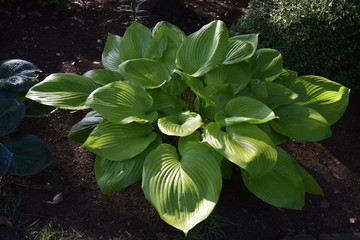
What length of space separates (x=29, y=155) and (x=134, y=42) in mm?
1066

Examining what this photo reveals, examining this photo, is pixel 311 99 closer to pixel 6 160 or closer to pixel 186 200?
pixel 186 200

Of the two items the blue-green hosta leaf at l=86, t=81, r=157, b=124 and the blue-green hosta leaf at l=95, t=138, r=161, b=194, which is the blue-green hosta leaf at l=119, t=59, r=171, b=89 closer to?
the blue-green hosta leaf at l=86, t=81, r=157, b=124

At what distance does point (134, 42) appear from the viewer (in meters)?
2.80

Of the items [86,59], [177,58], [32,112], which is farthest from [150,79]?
[86,59]

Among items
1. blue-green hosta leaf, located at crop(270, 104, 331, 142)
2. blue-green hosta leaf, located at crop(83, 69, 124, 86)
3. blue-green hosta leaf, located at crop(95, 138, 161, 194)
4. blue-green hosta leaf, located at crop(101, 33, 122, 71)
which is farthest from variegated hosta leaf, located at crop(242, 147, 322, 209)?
blue-green hosta leaf, located at crop(101, 33, 122, 71)

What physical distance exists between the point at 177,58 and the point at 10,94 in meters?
1.18

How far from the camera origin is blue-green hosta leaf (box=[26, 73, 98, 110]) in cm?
240

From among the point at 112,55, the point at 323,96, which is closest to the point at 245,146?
the point at 323,96

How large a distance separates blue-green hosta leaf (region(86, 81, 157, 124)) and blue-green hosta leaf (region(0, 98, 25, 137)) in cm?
55

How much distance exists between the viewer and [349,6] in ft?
10.4

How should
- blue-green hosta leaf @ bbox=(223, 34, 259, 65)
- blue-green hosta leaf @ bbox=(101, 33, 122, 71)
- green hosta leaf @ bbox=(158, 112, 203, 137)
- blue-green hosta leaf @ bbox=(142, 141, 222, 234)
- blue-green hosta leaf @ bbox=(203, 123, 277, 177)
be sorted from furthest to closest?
1. blue-green hosta leaf @ bbox=(101, 33, 122, 71)
2. blue-green hosta leaf @ bbox=(223, 34, 259, 65)
3. green hosta leaf @ bbox=(158, 112, 203, 137)
4. blue-green hosta leaf @ bbox=(203, 123, 277, 177)
5. blue-green hosta leaf @ bbox=(142, 141, 222, 234)

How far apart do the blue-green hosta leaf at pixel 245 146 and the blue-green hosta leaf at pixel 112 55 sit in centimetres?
97

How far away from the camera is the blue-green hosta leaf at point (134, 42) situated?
2.75 m

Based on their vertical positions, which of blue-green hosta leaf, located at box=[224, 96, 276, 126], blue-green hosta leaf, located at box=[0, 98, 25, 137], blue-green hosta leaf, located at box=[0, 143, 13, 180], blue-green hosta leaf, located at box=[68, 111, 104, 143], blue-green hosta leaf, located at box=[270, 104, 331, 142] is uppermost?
blue-green hosta leaf, located at box=[224, 96, 276, 126]
